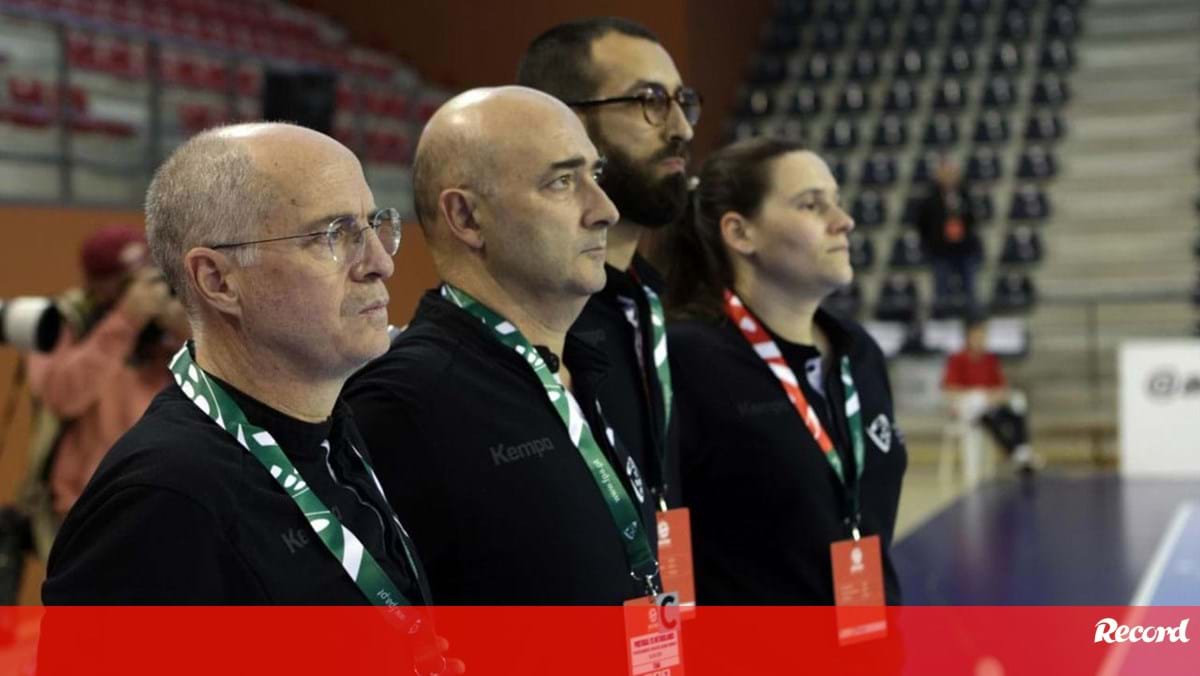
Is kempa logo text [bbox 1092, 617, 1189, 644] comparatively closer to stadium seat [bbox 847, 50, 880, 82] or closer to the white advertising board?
the white advertising board

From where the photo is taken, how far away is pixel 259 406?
5.52ft

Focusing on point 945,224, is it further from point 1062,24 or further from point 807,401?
point 807,401

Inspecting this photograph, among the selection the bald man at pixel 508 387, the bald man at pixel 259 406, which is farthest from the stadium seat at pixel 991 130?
the bald man at pixel 259 406

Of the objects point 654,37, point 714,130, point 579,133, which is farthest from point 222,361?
point 714,130

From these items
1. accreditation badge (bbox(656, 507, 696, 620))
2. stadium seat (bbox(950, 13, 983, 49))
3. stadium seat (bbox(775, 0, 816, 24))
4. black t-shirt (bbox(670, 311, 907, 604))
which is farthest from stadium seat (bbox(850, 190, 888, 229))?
accreditation badge (bbox(656, 507, 696, 620))

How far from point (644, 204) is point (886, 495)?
0.74m

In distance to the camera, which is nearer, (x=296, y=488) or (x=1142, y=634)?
(x=296, y=488)

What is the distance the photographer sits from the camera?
4082 millimetres

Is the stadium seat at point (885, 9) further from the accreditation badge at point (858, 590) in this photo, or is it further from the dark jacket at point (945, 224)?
the accreditation badge at point (858, 590)

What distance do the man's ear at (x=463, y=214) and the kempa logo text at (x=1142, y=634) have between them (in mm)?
1318

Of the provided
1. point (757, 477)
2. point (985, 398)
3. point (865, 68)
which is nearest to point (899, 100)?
point (865, 68)

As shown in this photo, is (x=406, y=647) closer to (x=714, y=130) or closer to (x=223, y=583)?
(x=223, y=583)

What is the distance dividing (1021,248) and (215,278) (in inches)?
518

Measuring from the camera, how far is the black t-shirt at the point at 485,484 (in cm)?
201
